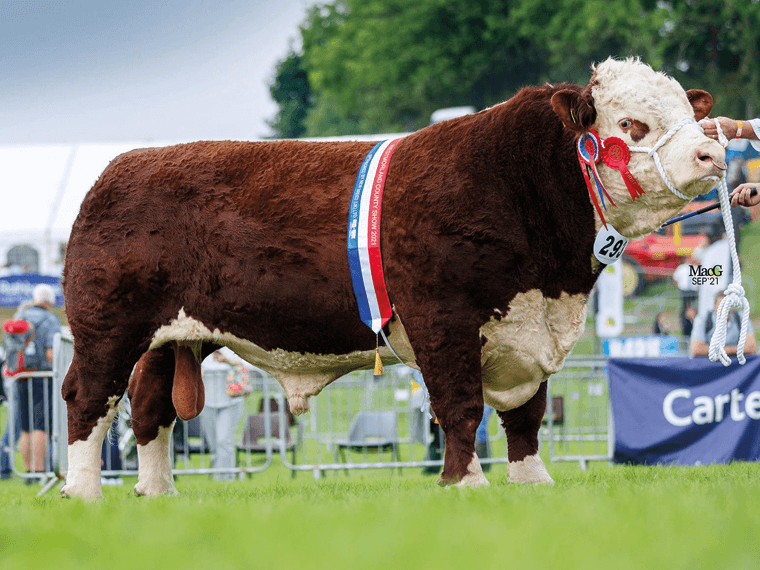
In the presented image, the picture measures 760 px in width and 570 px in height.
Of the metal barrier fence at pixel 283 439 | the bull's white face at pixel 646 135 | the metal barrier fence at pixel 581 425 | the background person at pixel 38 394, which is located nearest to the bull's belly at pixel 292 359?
the bull's white face at pixel 646 135

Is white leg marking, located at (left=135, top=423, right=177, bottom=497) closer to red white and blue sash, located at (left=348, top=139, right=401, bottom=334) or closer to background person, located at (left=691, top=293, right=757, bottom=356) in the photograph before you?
red white and blue sash, located at (left=348, top=139, right=401, bottom=334)

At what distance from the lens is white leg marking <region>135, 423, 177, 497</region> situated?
572 cm

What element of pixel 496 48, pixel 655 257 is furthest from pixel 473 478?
pixel 496 48

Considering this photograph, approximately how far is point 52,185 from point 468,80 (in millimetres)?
22125

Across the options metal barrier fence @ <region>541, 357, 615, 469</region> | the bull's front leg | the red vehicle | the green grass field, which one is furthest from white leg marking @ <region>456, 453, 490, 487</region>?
the red vehicle

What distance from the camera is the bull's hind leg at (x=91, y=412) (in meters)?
5.27

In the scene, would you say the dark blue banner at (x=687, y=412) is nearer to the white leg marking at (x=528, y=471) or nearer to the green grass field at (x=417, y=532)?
the white leg marking at (x=528, y=471)

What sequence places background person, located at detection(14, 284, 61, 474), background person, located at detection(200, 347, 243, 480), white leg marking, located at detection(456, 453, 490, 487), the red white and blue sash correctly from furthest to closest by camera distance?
background person, located at detection(200, 347, 243, 480)
background person, located at detection(14, 284, 61, 474)
the red white and blue sash
white leg marking, located at detection(456, 453, 490, 487)

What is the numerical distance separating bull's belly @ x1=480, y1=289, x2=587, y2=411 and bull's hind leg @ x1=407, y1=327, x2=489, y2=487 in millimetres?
194

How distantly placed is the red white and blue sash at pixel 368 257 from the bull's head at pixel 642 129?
3.51 feet

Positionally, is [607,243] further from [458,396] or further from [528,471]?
[528,471]

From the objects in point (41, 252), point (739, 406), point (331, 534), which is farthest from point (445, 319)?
point (41, 252)

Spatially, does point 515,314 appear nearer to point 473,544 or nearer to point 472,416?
point 472,416

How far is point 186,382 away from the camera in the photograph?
562 cm
